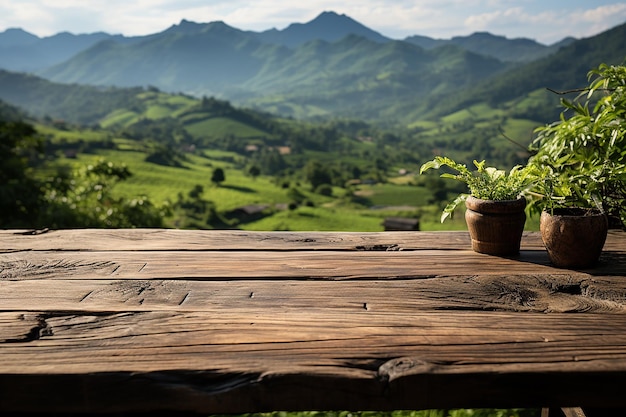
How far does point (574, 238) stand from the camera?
1.62 metres

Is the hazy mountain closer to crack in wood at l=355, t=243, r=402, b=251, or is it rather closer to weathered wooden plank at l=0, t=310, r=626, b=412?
crack in wood at l=355, t=243, r=402, b=251

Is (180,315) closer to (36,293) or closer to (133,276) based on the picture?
(133,276)

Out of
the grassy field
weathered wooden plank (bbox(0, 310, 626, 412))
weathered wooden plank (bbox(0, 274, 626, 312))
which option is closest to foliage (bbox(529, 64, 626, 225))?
weathered wooden plank (bbox(0, 274, 626, 312))

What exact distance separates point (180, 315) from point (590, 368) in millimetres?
939

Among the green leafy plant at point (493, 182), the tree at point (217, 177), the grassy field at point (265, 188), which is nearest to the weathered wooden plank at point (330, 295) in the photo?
the green leafy plant at point (493, 182)

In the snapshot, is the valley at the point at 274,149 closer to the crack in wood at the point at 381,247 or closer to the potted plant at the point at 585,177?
the potted plant at the point at 585,177

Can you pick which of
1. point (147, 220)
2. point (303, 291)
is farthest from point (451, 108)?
point (303, 291)

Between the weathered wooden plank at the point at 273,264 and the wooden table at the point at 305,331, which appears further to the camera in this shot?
the weathered wooden plank at the point at 273,264

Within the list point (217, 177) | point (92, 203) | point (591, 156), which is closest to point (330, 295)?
point (591, 156)

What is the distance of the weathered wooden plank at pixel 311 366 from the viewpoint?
1.00 meters

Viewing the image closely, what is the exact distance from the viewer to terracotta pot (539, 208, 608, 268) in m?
1.62

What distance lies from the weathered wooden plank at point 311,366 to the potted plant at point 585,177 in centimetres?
49

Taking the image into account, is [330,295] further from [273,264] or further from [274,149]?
[274,149]

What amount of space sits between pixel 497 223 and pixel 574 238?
245 millimetres
